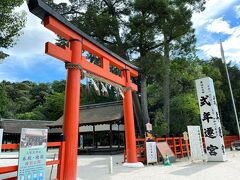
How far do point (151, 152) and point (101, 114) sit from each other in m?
8.85

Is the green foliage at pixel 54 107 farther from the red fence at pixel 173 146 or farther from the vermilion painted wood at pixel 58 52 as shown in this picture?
the vermilion painted wood at pixel 58 52

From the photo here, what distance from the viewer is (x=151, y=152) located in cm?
930

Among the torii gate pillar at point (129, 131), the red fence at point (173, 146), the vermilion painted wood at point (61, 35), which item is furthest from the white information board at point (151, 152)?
the vermilion painted wood at point (61, 35)

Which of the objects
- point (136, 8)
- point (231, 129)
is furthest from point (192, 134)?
point (231, 129)

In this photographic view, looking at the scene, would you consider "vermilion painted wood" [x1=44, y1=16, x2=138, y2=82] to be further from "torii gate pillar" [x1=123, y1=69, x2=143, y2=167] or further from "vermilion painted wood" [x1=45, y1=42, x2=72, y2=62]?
"torii gate pillar" [x1=123, y1=69, x2=143, y2=167]

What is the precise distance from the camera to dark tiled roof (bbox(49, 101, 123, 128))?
1583 centimetres

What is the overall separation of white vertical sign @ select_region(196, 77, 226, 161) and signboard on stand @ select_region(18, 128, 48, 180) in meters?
7.74

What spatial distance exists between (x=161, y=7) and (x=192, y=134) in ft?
24.1

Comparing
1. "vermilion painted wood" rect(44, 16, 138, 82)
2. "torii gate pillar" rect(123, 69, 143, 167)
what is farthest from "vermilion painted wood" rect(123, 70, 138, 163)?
"vermilion painted wood" rect(44, 16, 138, 82)

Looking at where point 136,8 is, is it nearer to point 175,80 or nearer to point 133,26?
point 133,26

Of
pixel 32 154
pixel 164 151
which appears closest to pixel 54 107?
pixel 164 151

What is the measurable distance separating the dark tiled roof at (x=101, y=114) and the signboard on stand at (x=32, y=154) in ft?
36.7

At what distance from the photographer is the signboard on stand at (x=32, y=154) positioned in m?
3.65

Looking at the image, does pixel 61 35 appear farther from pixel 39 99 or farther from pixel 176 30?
pixel 39 99
